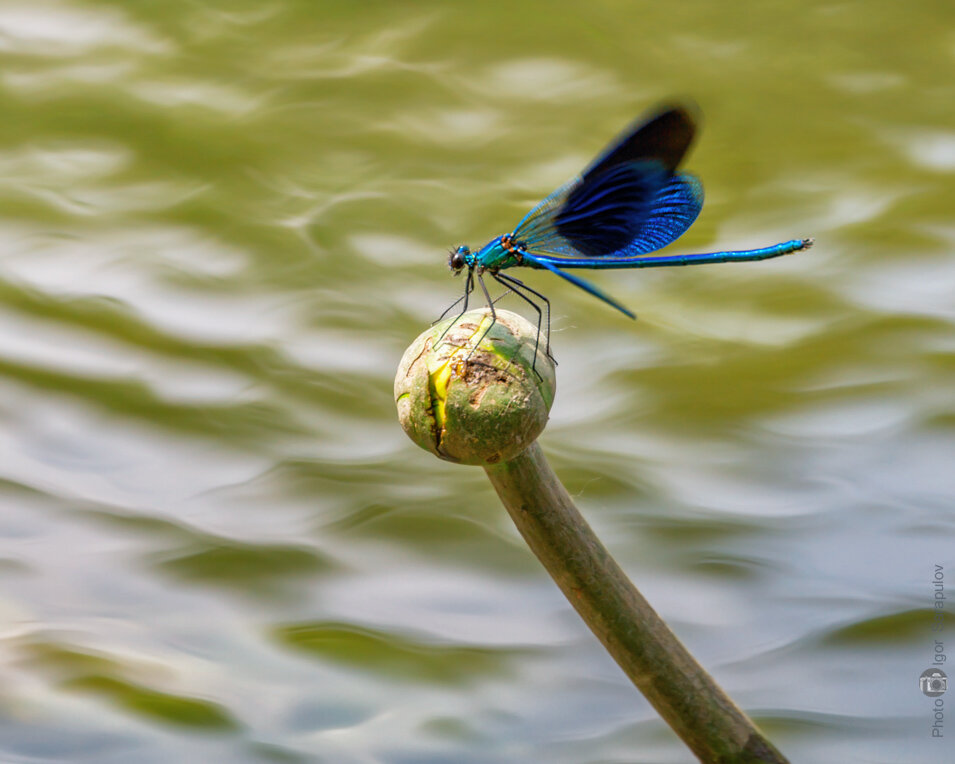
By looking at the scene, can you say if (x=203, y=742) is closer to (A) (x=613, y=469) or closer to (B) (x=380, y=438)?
(B) (x=380, y=438)

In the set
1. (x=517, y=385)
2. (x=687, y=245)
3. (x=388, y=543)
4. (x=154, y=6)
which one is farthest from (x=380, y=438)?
(x=154, y=6)

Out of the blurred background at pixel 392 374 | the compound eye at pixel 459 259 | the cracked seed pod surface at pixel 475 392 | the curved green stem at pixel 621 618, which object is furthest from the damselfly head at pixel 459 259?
the blurred background at pixel 392 374

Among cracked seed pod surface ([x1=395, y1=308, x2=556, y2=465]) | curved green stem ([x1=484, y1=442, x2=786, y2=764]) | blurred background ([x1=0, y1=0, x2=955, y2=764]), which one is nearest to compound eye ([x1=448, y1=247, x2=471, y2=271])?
cracked seed pod surface ([x1=395, y1=308, x2=556, y2=465])

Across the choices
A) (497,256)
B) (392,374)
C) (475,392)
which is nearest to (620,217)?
(497,256)

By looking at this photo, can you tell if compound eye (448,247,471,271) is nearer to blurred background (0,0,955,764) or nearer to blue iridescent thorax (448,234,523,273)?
blue iridescent thorax (448,234,523,273)

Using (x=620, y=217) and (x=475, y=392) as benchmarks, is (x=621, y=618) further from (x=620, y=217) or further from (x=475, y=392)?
(x=620, y=217)

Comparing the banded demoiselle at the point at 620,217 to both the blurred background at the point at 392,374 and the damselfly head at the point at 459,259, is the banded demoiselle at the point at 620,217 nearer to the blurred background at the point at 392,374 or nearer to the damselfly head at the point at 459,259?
the damselfly head at the point at 459,259
